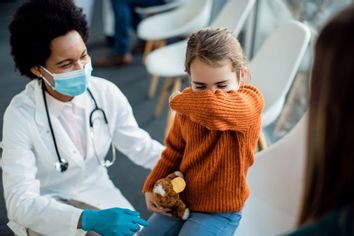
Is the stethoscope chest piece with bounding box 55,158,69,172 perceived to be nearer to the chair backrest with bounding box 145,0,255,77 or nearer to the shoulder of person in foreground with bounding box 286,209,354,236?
the shoulder of person in foreground with bounding box 286,209,354,236

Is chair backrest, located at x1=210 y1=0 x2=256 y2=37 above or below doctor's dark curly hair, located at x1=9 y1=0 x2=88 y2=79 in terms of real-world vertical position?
below

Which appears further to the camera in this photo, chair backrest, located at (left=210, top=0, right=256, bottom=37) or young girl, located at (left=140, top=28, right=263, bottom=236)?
chair backrest, located at (left=210, top=0, right=256, bottom=37)

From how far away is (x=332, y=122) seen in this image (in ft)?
2.53

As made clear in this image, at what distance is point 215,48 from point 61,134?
60 centimetres

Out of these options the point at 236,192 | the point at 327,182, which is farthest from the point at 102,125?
the point at 327,182

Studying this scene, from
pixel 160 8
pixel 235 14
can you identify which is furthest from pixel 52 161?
pixel 160 8

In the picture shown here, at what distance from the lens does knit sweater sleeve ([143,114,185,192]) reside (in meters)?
1.49

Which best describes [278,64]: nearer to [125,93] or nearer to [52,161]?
[52,161]

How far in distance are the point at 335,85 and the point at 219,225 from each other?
0.76 meters

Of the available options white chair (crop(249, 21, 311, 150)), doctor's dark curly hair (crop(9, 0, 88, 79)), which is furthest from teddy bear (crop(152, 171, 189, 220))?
white chair (crop(249, 21, 311, 150))

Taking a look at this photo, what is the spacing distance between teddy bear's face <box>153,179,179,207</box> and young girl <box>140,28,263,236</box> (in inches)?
2.1

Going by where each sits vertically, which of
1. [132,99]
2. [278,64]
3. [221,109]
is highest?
[221,109]

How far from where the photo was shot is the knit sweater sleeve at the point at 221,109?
1284 mm

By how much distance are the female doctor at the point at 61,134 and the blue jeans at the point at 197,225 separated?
55 millimetres
